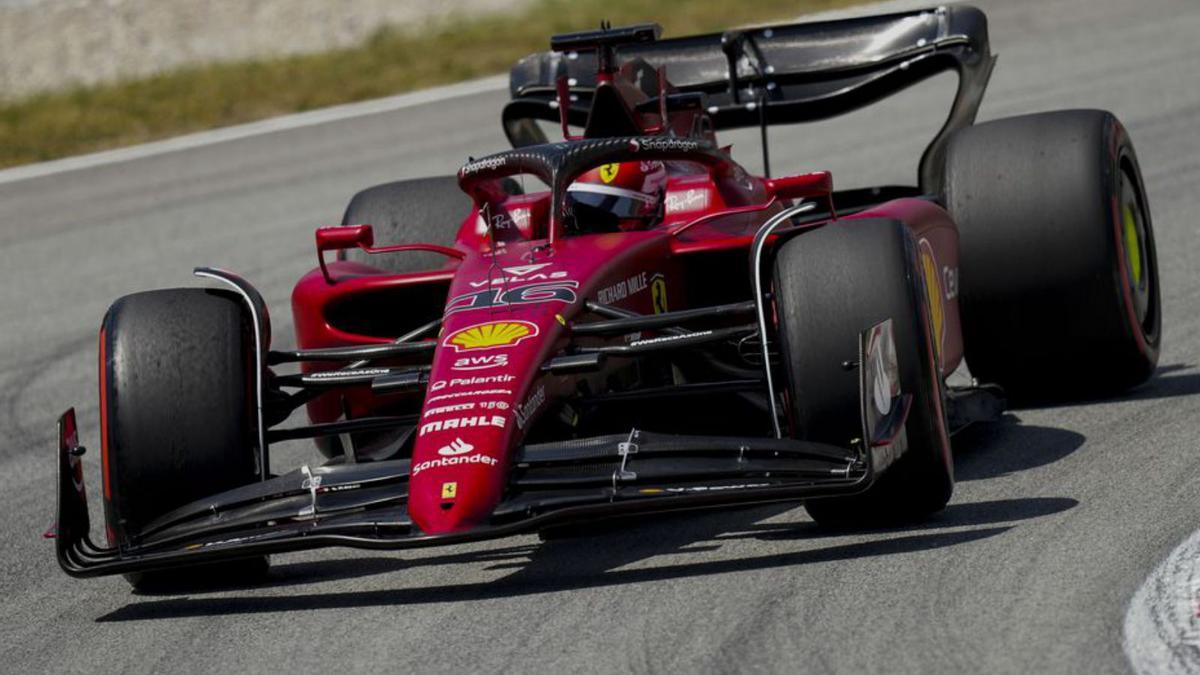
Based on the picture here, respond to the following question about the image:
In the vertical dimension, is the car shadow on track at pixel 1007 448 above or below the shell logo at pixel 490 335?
below

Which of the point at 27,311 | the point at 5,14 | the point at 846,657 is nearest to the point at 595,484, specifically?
the point at 846,657

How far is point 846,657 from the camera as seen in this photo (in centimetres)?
468

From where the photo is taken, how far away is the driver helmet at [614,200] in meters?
7.32

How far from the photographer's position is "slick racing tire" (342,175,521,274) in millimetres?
8500

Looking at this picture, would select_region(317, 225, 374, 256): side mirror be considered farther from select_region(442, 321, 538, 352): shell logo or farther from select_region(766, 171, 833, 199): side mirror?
select_region(766, 171, 833, 199): side mirror

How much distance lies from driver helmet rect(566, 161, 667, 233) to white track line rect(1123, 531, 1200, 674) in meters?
2.66

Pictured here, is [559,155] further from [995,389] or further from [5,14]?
[5,14]

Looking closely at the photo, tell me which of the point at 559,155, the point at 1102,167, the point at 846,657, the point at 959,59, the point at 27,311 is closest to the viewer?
the point at 846,657

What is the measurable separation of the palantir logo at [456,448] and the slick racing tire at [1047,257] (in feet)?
9.13

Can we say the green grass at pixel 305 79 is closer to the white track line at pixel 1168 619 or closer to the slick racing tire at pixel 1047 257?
the slick racing tire at pixel 1047 257

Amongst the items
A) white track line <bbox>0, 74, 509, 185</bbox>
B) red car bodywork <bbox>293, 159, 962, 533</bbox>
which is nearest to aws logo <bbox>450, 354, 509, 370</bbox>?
red car bodywork <bbox>293, 159, 962, 533</bbox>

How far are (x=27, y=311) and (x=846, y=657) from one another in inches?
356

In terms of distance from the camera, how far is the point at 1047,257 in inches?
295

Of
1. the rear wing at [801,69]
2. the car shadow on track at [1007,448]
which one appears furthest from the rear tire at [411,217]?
the car shadow on track at [1007,448]
